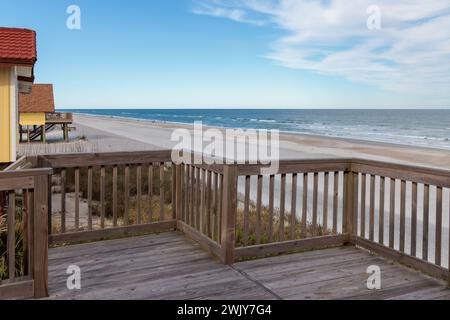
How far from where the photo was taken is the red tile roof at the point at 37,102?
2605 centimetres

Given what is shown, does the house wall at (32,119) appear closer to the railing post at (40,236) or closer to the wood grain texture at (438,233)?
the railing post at (40,236)

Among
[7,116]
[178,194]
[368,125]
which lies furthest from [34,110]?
[368,125]

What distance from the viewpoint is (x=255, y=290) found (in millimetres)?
→ 3633

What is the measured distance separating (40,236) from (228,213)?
176 centimetres

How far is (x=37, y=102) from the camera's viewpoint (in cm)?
2634

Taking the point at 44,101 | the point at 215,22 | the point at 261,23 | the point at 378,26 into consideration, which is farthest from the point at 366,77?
the point at 378,26

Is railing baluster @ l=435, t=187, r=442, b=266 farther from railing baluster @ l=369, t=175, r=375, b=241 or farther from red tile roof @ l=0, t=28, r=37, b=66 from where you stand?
red tile roof @ l=0, t=28, r=37, b=66

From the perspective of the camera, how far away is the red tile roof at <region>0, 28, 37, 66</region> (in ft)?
19.3

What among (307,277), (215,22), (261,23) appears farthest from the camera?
(261,23)

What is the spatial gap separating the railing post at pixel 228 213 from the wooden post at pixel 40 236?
1.68m

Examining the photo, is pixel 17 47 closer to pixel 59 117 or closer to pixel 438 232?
pixel 438 232

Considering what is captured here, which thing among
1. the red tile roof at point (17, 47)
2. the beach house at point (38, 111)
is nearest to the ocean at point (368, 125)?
the beach house at point (38, 111)
